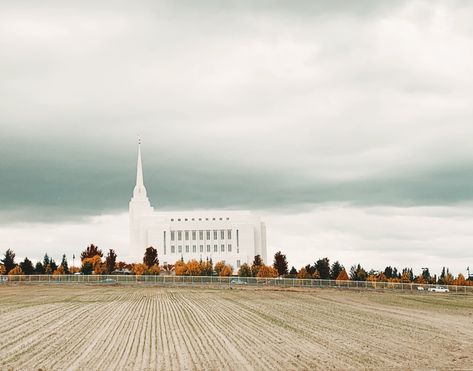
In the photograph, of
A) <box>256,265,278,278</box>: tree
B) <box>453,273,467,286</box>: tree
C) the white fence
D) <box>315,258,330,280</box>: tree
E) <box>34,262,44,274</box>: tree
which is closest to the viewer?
the white fence

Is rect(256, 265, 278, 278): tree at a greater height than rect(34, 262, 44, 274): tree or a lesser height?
lesser

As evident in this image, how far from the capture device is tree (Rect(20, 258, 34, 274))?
563ft

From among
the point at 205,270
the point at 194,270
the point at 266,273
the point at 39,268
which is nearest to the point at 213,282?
the point at 266,273

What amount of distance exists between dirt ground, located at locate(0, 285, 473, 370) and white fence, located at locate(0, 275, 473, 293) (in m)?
57.9

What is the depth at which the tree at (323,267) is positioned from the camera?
557ft

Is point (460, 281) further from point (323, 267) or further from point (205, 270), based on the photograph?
point (205, 270)

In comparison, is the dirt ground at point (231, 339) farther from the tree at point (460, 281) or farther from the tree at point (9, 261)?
the tree at point (9, 261)

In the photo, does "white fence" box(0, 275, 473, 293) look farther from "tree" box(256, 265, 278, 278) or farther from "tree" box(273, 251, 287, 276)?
"tree" box(273, 251, 287, 276)

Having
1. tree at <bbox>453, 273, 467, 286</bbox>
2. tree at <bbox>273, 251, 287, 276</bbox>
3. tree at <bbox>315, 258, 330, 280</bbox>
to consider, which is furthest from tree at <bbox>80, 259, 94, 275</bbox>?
tree at <bbox>453, 273, 467, 286</bbox>

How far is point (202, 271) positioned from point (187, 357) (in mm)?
134100

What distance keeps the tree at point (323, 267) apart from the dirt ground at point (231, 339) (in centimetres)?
11149

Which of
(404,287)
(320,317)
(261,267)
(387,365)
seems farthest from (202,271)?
(387,365)

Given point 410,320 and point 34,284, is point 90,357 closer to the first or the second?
point 410,320

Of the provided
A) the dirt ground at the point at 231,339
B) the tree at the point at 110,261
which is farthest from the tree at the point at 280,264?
the dirt ground at the point at 231,339
